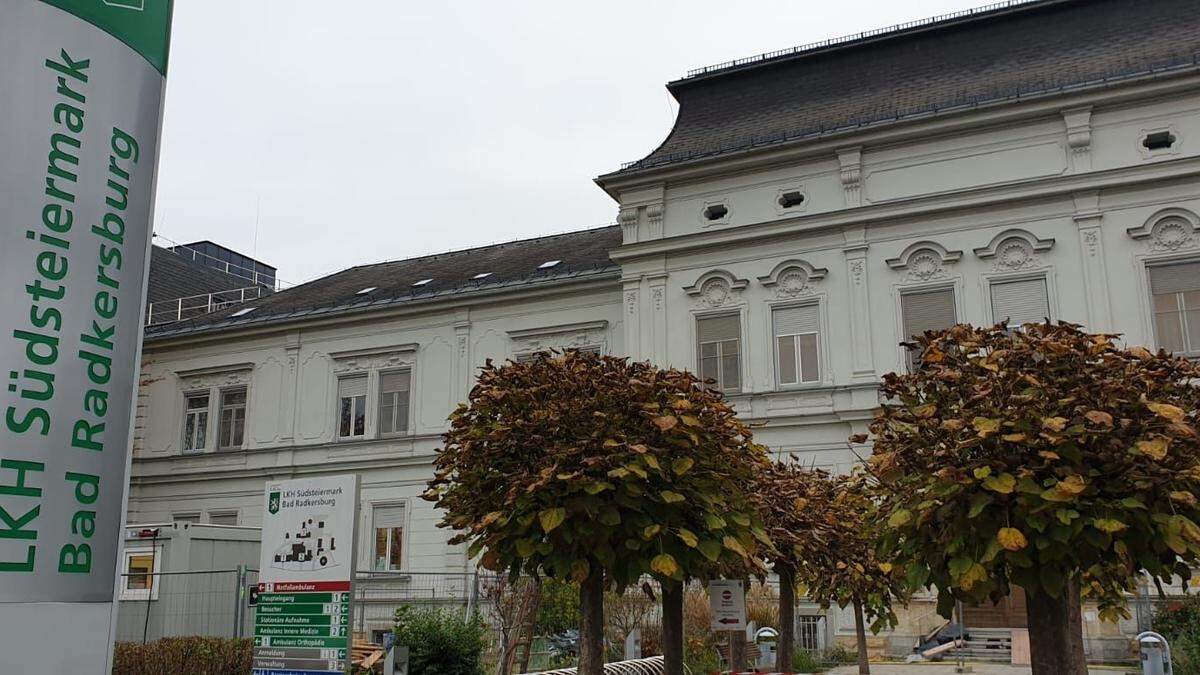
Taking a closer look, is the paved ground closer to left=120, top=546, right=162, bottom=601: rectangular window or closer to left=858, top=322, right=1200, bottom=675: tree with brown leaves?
left=858, top=322, right=1200, bottom=675: tree with brown leaves

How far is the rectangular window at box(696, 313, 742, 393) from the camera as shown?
957 inches

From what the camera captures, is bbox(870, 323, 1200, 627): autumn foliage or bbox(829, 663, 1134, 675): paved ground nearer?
bbox(870, 323, 1200, 627): autumn foliage

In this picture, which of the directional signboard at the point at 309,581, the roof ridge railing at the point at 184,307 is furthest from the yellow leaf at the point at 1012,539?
the roof ridge railing at the point at 184,307

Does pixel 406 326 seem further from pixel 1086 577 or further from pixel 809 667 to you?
pixel 1086 577

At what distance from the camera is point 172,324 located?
3394 centimetres

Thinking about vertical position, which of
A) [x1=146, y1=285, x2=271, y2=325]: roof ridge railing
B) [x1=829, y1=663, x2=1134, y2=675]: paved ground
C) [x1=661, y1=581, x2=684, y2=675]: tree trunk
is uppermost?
[x1=146, y1=285, x2=271, y2=325]: roof ridge railing

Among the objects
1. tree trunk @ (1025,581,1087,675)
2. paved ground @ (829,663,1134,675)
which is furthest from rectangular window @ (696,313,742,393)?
tree trunk @ (1025,581,1087,675)

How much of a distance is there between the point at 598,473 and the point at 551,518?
1.93ft

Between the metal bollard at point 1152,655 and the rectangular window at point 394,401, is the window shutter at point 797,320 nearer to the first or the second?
the rectangular window at point 394,401

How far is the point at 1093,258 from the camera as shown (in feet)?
69.9

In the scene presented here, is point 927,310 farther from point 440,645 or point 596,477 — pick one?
point 596,477

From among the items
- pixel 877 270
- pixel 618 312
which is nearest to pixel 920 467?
pixel 877 270

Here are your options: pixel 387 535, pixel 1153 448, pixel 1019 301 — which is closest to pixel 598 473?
pixel 1153 448

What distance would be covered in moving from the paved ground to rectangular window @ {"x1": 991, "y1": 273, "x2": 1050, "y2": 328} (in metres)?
6.54
